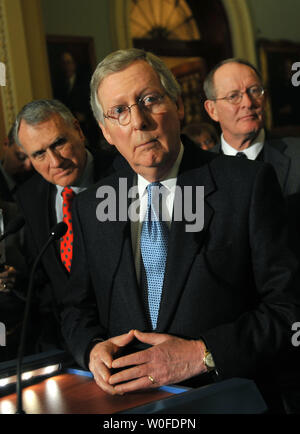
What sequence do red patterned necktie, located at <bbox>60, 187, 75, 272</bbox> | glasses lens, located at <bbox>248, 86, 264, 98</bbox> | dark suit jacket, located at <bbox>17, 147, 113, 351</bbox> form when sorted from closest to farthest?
dark suit jacket, located at <bbox>17, 147, 113, 351</bbox>
red patterned necktie, located at <bbox>60, 187, 75, 272</bbox>
glasses lens, located at <bbox>248, 86, 264, 98</bbox>

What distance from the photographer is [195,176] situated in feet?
7.17

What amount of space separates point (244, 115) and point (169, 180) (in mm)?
1492

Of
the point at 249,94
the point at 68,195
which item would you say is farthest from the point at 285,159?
the point at 68,195

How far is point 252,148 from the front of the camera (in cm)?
355

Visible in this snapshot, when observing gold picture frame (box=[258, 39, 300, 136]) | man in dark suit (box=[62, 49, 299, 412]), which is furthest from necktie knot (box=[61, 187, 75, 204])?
gold picture frame (box=[258, 39, 300, 136])

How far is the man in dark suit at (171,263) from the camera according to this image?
1896mm

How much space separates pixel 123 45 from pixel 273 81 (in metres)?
3.51

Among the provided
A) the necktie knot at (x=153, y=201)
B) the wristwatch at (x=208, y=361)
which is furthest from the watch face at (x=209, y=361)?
the necktie knot at (x=153, y=201)

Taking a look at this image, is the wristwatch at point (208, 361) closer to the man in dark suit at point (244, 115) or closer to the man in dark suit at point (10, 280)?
the man in dark suit at point (10, 280)

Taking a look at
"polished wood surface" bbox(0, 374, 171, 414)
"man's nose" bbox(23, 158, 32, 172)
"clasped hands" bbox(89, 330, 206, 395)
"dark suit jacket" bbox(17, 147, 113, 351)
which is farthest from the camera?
"man's nose" bbox(23, 158, 32, 172)

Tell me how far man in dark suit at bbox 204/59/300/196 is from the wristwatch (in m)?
1.72

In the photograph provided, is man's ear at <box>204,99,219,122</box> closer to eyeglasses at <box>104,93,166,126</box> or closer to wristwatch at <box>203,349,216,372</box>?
eyeglasses at <box>104,93,166,126</box>

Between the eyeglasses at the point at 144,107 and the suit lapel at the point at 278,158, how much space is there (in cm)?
130

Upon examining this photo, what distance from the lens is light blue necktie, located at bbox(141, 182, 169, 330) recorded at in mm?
2109
